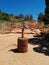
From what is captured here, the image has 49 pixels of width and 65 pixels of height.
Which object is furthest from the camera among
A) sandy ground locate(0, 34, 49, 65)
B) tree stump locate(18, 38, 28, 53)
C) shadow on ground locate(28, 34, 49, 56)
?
shadow on ground locate(28, 34, 49, 56)

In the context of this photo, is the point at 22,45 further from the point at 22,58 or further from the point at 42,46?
the point at 42,46

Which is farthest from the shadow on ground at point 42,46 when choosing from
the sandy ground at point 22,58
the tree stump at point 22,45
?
the tree stump at point 22,45

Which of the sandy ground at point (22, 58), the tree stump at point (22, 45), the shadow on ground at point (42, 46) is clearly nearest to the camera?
the sandy ground at point (22, 58)

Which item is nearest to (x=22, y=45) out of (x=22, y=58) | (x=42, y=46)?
(x=22, y=58)

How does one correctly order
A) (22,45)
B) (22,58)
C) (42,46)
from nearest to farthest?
1. (22,58)
2. (22,45)
3. (42,46)

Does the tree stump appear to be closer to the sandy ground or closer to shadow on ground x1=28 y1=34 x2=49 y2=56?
the sandy ground

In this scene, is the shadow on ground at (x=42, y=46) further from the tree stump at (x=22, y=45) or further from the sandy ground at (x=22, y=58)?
the tree stump at (x=22, y=45)

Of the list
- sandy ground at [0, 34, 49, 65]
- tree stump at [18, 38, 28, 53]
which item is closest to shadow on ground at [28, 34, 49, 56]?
sandy ground at [0, 34, 49, 65]

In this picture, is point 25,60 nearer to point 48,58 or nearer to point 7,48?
point 48,58

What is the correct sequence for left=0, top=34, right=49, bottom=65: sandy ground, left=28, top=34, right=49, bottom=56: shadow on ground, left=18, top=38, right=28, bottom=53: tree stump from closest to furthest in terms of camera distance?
1. left=0, top=34, right=49, bottom=65: sandy ground
2. left=18, top=38, right=28, bottom=53: tree stump
3. left=28, top=34, right=49, bottom=56: shadow on ground

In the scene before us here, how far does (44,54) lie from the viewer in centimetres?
1159

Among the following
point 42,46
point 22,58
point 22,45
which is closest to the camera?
point 22,58

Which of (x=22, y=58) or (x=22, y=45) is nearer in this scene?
(x=22, y=58)

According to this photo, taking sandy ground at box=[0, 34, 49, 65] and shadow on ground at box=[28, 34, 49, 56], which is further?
shadow on ground at box=[28, 34, 49, 56]
